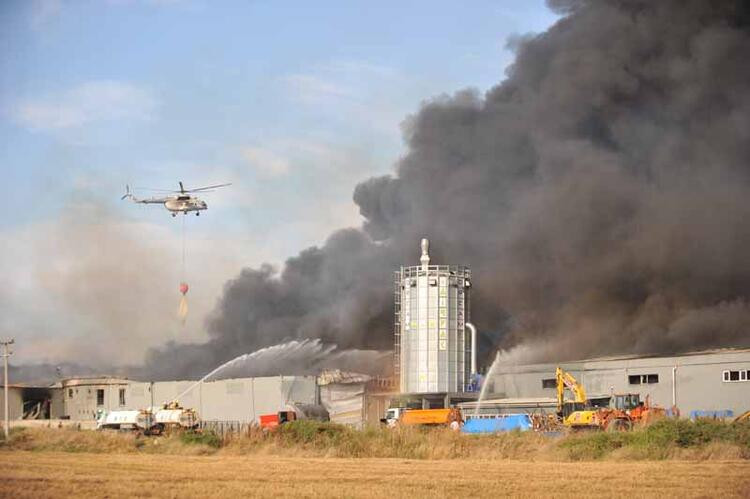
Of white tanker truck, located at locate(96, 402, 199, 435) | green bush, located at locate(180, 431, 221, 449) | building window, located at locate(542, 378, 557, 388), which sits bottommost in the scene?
white tanker truck, located at locate(96, 402, 199, 435)

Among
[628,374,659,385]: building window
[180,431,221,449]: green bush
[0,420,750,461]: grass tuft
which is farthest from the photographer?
[628,374,659,385]: building window

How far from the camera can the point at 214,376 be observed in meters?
95.0

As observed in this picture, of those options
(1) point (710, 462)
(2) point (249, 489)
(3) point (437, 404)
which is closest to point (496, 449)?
(1) point (710, 462)

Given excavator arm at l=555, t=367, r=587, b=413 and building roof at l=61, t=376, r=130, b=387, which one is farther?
building roof at l=61, t=376, r=130, b=387

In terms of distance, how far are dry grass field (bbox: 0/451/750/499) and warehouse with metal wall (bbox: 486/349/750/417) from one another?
3445 cm

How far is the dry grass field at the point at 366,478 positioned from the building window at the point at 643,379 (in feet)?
126

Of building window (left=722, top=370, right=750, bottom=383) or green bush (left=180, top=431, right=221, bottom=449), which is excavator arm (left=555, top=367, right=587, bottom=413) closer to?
building window (left=722, top=370, right=750, bottom=383)

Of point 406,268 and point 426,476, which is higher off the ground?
point 406,268

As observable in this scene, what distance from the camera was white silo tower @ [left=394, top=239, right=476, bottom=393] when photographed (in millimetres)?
91625

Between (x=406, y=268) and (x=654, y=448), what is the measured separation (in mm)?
55764

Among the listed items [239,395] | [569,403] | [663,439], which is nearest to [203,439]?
[663,439]

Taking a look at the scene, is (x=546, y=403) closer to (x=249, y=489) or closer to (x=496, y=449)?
(x=496, y=449)

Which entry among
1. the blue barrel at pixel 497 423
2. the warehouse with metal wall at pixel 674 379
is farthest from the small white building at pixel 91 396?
the blue barrel at pixel 497 423

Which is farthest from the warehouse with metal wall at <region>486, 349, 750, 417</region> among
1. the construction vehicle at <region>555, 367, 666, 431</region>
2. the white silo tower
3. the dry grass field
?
the dry grass field
